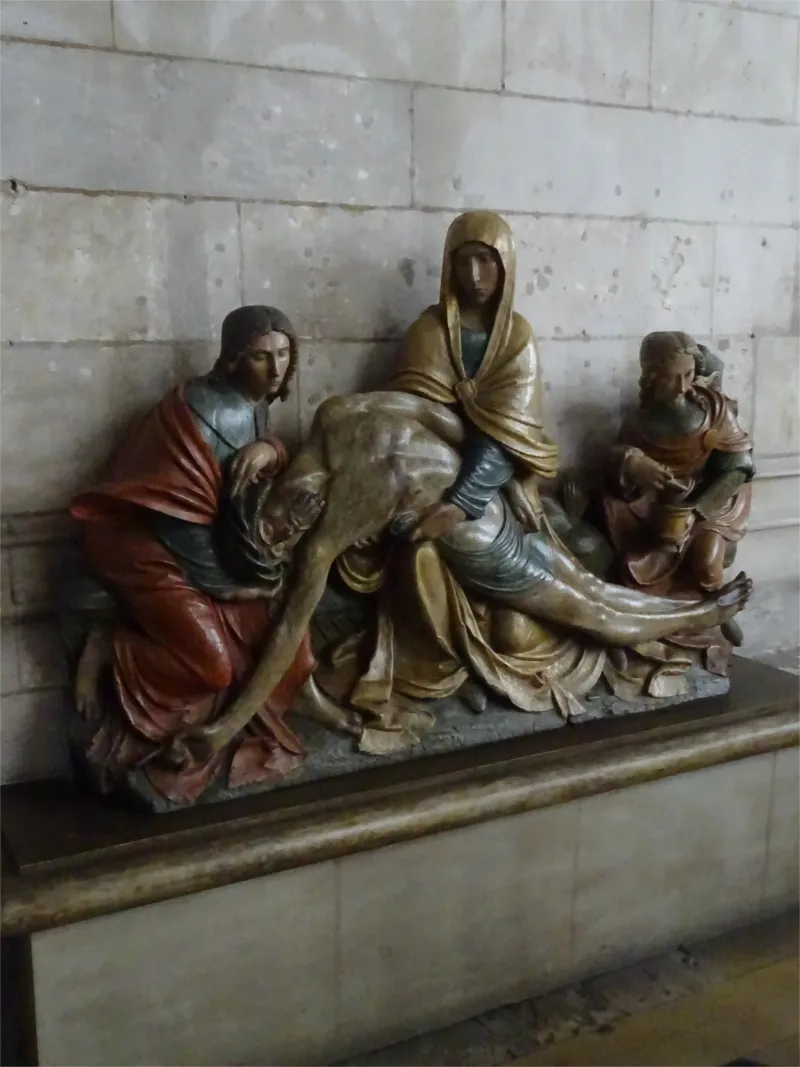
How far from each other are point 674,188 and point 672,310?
1.17ft

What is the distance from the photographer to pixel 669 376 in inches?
106

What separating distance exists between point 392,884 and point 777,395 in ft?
6.74

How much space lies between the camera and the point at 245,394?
7.11ft

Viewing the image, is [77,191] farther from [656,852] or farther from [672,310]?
[656,852]

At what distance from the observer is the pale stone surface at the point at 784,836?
2.83 m

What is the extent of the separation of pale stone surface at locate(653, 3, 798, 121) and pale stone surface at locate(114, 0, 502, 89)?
587mm

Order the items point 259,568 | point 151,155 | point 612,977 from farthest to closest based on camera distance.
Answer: point 612,977 → point 151,155 → point 259,568

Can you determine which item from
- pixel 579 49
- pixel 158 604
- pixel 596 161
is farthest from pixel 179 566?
pixel 579 49

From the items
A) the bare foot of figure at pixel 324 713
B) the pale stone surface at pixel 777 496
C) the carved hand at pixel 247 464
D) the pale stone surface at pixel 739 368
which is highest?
the pale stone surface at pixel 739 368

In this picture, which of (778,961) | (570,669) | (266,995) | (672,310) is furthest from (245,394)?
(778,961)

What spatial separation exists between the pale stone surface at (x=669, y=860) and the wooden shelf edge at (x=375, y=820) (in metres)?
0.10

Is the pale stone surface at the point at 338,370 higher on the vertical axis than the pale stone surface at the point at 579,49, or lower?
lower

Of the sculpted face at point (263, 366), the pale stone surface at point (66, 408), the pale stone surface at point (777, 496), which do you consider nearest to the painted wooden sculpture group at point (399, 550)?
the sculpted face at point (263, 366)

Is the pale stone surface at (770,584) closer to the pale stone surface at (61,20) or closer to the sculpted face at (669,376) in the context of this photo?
the sculpted face at (669,376)
